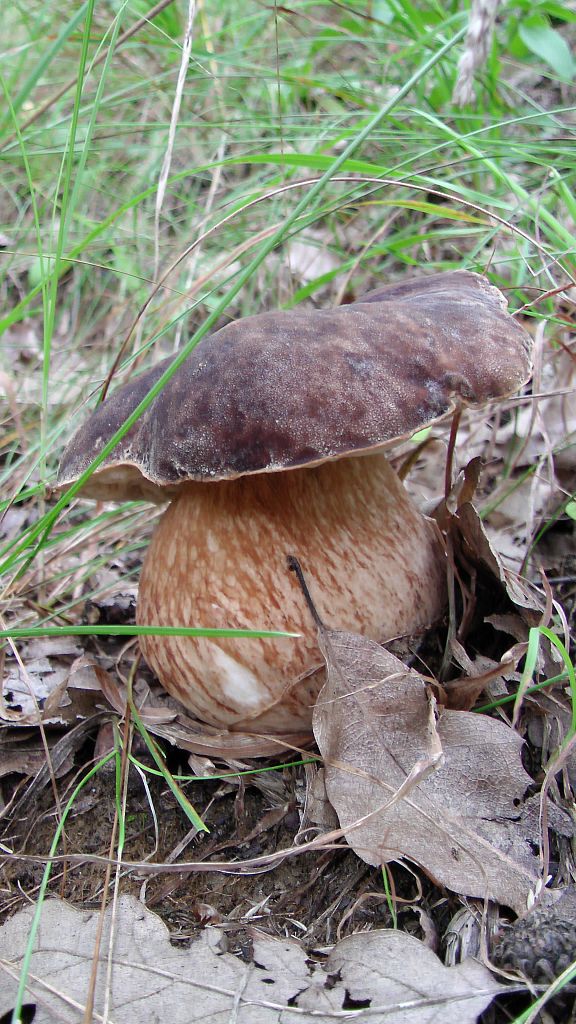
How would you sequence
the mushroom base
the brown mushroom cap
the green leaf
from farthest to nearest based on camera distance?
the green leaf, the mushroom base, the brown mushroom cap

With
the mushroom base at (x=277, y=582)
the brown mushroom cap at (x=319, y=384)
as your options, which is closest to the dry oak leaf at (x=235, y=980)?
the mushroom base at (x=277, y=582)

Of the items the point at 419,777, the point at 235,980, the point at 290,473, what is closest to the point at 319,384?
the point at 290,473

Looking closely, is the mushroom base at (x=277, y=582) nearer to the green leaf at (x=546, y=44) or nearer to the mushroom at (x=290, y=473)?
the mushroom at (x=290, y=473)

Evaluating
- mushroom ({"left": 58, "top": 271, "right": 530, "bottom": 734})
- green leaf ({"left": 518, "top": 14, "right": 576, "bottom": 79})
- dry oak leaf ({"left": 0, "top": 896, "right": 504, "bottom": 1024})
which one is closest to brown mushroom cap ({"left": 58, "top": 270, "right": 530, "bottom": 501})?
mushroom ({"left": 58, "top": 271, "right": 530, "bottom": 734})

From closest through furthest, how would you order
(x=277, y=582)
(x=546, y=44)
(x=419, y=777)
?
(x=419, y=777) < (x=277, y=582) < (x=546, y=44)

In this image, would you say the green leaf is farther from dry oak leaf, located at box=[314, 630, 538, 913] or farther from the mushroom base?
dry oak leaf, located at box=[314, 630, 538, 913]

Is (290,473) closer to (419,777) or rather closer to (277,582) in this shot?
(277,582)

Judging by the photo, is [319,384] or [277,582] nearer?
[319,384]
